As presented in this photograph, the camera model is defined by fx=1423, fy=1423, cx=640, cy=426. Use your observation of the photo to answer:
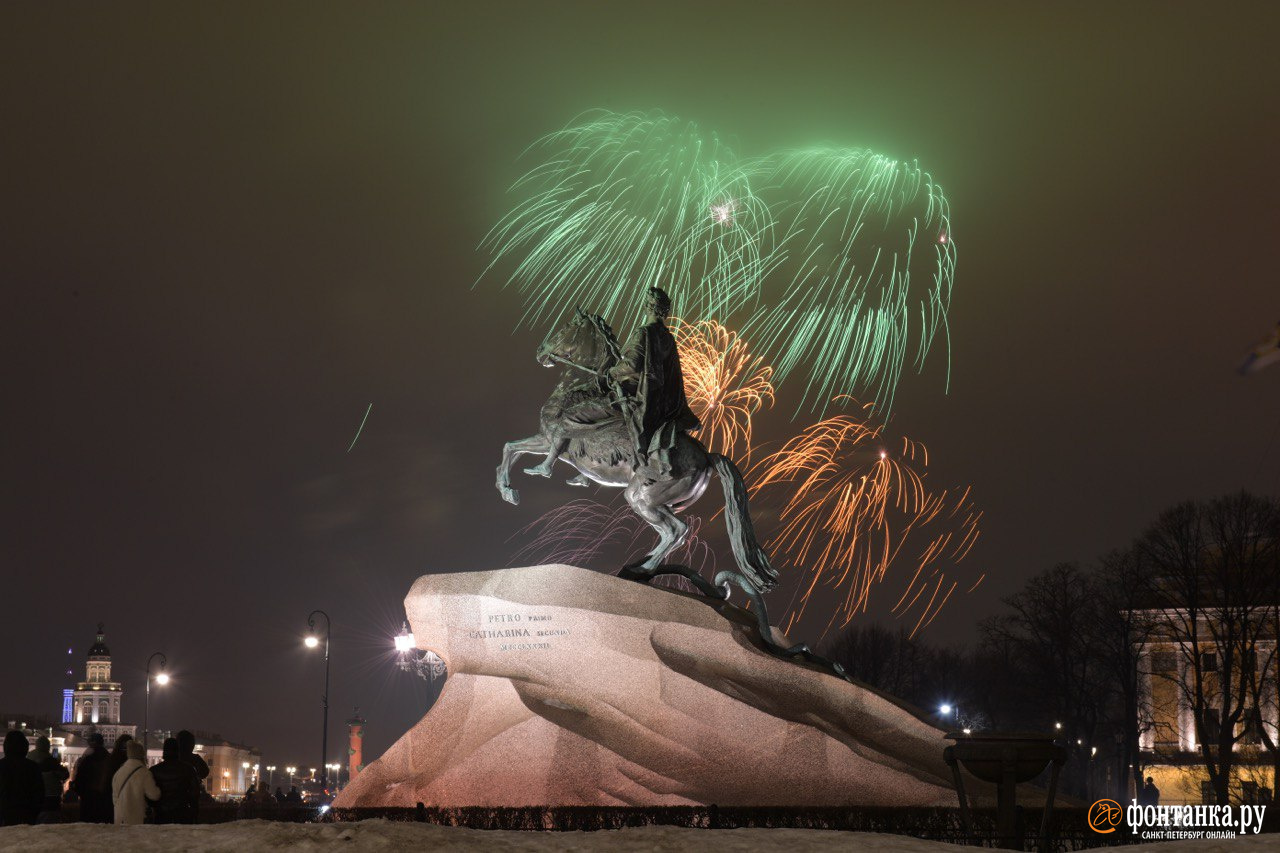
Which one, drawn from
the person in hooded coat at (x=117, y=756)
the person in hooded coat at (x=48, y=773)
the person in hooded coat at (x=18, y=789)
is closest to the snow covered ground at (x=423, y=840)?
the person in hooded coat at (x=117, y=756)

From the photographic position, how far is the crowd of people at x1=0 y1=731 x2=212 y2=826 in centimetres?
1072

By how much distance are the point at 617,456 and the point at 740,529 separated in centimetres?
192

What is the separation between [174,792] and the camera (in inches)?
436

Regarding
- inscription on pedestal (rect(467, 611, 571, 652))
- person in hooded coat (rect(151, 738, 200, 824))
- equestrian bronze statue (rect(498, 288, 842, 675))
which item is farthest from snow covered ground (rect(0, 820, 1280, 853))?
equestrian bronze statue (rect(498, 288, 842, 675))

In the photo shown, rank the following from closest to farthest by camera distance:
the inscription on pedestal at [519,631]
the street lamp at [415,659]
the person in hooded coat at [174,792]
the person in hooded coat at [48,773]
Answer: the person in hooded coat at [174,792], the person in hooded coat at [48,773], the inscription on pedestal at [519,631], the street lamp at [415,659]

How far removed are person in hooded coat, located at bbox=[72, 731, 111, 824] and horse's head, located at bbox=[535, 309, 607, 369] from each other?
805 cm

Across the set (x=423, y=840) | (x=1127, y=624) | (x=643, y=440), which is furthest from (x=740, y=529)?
(x=1127, y=624)

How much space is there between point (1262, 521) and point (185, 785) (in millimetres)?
35108

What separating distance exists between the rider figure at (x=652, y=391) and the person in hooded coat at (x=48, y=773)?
7855 mm

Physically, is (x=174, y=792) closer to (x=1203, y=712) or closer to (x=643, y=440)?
(x=643, y=440)

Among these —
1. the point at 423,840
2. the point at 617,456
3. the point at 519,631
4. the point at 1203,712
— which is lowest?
the point at 423,840

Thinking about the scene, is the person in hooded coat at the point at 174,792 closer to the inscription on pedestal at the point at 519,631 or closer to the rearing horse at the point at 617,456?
the inscription on pedestal at the point at 519,631

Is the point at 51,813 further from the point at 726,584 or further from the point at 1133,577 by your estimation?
the point at 1133,577

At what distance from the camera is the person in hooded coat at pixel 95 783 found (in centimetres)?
1258
